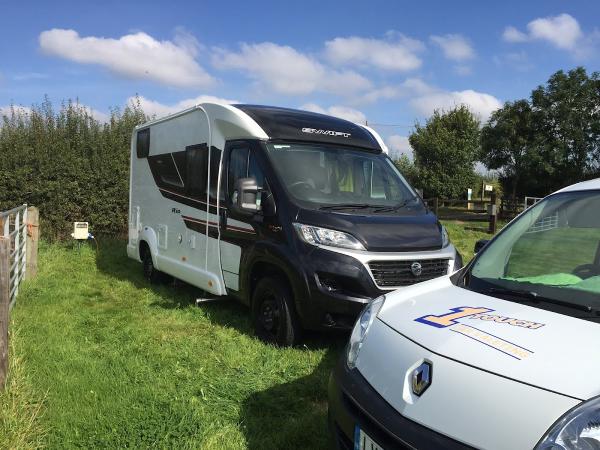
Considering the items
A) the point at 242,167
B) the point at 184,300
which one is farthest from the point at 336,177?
the point at 184,300

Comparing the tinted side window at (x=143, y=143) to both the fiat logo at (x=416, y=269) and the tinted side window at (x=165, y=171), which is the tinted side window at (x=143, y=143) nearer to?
the tinted side window at (x=165, y=171)

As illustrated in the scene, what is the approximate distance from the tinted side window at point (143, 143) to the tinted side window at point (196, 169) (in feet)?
5.91

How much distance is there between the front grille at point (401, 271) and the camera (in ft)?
15.4

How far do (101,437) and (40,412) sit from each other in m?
0.58

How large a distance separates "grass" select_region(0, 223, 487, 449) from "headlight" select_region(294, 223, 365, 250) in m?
1.05

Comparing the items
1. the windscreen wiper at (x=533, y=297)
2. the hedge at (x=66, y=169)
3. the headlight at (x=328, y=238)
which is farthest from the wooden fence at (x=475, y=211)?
the windscreen wiper at (x=533, y=297)

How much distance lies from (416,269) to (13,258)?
511cm

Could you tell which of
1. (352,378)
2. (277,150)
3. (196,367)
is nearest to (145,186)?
(277,150)

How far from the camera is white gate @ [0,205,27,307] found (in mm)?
5809

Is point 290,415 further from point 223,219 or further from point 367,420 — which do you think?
point 223,219

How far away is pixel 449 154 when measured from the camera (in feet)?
109

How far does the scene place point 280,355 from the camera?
481 centimetres

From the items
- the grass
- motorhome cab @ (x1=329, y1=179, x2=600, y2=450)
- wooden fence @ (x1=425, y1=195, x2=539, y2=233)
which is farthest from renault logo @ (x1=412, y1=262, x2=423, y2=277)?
wooden fence @ (x1=425, y1=195, x2=539, y2=233)

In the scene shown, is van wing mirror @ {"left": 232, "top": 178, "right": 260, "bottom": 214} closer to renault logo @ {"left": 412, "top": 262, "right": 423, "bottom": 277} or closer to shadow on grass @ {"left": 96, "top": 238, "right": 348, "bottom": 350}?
shadow on grass @ {"left": 96, "top": 238, "right": 348, "bottom": 350}
